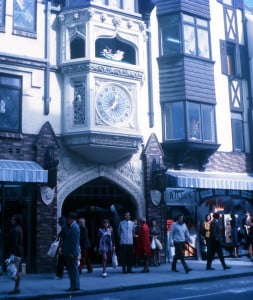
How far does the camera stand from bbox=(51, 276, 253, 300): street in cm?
→ 944

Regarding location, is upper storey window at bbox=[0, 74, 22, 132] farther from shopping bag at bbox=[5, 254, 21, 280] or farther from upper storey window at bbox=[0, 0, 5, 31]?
shopping bag at bbox=[5, 254, 21, 280]

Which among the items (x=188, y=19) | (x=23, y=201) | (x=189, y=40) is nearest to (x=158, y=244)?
(x=23, y=201)

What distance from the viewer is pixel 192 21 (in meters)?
18.5

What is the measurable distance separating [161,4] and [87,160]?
7111 millimetres

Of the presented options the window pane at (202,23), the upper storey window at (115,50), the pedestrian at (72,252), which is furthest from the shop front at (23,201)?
the window pane at (202,23)

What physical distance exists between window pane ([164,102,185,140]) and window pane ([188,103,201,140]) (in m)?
0.30

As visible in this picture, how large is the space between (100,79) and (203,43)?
536 centimetres

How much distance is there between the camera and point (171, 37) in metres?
18.2

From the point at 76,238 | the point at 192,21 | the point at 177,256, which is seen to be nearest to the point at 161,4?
the point at 192,21

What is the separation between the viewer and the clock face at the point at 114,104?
50.9 feet

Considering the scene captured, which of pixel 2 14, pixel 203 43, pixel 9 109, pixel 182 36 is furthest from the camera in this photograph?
pixel 203 43

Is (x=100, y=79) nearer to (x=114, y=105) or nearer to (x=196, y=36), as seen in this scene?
(x=114, y=105)

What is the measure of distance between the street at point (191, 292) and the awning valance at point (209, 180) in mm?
4922

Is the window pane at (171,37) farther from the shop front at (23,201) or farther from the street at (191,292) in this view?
the street at (191,292)
